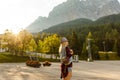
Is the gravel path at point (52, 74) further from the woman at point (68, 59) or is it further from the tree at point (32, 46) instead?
the tree at point (32, 46)

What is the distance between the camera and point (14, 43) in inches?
4070

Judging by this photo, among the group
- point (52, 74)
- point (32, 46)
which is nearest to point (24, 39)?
point (32, 46)

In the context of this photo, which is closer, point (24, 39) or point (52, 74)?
point (52, 74)

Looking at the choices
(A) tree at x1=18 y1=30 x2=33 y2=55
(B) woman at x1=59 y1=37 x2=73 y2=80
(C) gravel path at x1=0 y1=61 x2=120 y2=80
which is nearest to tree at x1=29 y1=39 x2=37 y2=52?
(A) tree at x1=18 y1=30 x2=33 y2=55

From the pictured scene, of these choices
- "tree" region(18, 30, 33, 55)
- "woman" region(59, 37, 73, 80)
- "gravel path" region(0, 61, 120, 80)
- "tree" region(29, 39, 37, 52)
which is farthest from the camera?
"tree" region(29, 39, 37, 52)

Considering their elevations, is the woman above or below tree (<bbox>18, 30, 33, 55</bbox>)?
below

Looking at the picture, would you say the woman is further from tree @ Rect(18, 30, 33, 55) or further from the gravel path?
tree @ Rect(18, 30, 33, 55)

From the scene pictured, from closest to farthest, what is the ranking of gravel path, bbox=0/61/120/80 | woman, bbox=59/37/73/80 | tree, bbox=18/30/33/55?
woman, bbox=59/37/73/80
gravel path, bbox=0/61/120/80
tree, bbox=18/30/33/55

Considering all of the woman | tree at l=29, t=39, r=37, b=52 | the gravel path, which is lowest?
the gravel path

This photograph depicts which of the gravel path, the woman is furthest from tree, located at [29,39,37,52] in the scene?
the woman

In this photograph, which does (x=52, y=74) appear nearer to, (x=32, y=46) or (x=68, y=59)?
(x=68, y=59)

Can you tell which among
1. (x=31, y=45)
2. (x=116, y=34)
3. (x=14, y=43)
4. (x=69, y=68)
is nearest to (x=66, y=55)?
(x=69, y=68)

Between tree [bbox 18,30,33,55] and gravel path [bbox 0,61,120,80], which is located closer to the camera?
gravel path [bbox 0,61,120,80]

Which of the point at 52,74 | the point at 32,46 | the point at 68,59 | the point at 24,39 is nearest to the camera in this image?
the point at 68,59
